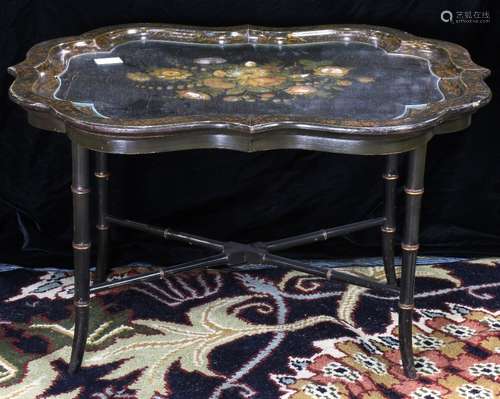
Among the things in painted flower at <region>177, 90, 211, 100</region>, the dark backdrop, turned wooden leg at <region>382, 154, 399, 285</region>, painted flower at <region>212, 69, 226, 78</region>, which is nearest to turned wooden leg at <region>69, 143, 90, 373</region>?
painted flower at <region>177, 90, 211, 100</region>

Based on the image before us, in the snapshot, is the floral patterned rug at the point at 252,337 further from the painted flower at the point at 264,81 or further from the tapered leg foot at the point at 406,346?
the painted flower at the point at 264,81

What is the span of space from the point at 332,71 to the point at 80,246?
25.8 inches

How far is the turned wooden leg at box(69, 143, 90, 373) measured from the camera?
192 cm

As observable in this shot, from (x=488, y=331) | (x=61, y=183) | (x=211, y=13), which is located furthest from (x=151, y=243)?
(x=488, y=331)

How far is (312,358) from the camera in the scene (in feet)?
7.09

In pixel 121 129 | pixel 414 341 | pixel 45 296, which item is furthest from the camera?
pixel 45 296

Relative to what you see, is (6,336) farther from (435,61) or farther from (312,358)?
(435,61)

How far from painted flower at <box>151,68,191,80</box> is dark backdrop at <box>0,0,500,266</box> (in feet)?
1.30

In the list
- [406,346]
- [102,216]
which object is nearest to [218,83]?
[102,216]

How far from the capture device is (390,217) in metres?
2.42

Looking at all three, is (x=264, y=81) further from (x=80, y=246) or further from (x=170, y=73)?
(x=80, y=246)

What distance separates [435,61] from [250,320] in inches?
28.8

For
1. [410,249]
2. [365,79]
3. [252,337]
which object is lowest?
[252,337]

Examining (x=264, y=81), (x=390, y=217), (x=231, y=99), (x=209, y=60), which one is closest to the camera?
(x=231, y=99)
